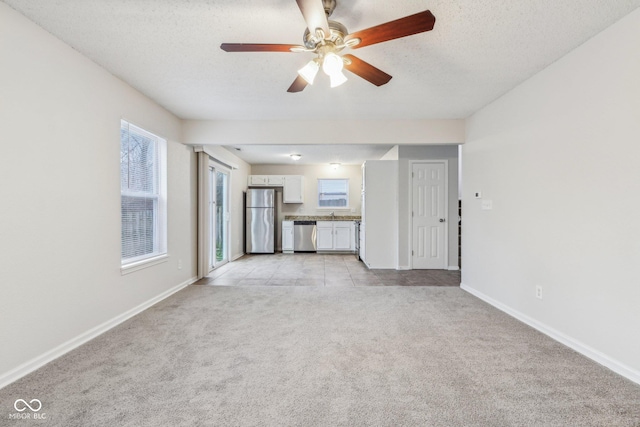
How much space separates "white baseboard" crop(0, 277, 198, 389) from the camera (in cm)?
182

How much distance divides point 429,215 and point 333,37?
162 inches

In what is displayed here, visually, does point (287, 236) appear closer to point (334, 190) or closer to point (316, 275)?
point (334, 190)

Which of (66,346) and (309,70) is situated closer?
(309,70)

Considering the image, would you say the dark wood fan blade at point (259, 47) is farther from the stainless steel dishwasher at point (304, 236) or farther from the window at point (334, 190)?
the window at point (334, 190)

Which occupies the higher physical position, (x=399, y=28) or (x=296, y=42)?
(x=296, y=42)

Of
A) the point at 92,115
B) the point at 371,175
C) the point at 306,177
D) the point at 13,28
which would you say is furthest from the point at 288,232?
the point at 13,28

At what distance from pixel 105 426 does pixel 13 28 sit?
96.0 inches

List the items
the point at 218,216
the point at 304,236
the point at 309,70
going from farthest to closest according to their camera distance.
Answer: the point at 304,236, the point at 218,216, the point at 309,70

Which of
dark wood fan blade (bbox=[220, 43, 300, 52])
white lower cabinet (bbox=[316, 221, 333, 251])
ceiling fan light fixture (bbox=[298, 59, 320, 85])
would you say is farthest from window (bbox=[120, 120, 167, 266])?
white lower cabinet (bbox=[316, 221, 333, 251])

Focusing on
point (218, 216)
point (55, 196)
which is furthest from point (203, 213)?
point (55, 196)

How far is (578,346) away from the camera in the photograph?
2242mm

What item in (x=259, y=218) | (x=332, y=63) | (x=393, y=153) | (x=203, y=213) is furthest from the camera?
(x=259, y=218)

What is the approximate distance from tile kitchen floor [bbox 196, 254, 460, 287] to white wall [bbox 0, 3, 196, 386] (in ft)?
5.77

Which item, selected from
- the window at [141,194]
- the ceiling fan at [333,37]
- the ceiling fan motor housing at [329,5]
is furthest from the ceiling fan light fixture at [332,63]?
the window at [141,194]
